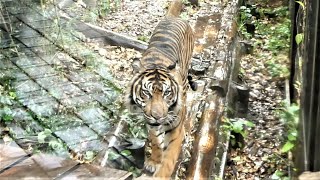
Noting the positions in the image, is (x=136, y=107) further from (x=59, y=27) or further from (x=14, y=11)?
(x=14, y=11)

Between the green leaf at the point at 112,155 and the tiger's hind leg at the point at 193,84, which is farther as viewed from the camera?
the tiger's hind leg at the point at 193,84

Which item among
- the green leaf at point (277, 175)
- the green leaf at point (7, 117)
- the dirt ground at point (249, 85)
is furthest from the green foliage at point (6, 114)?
the green leaf at point (277, 175)

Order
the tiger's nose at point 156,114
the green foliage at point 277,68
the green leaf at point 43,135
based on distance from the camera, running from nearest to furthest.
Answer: the tiger's nose at point 156,114 < the green leaf at point 43,135 < the green foliage at point 277,68

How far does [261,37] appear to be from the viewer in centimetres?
611

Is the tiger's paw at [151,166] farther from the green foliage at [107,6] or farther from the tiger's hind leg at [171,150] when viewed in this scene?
the green foliage at [107,6]

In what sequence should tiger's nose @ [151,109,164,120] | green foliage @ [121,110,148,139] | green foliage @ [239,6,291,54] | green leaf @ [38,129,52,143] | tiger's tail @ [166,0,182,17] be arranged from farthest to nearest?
tiger's tail @ [166,0,182,17], green foliage @ [239,6,291,54], green foliage @ [121,110,148,139], green leaf @ [38,129,52,143], tiger's nose @ [151,109,164,120]

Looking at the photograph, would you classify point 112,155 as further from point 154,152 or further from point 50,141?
point 50,141

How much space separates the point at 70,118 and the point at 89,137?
27 centimetres

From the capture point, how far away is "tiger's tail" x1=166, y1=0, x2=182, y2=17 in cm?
596

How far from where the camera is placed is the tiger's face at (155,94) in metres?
3.38

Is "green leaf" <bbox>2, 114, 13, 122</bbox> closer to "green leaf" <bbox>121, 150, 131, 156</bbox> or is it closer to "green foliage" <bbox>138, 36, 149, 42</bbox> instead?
"green leaf" <bbox>121, 150, 131, 156</bbox>

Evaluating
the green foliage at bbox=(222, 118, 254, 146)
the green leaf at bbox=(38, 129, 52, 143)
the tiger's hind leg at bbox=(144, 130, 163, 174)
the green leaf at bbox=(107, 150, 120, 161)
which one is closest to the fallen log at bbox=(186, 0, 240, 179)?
the green foliage at bbox=(222, 118, 254, 146)

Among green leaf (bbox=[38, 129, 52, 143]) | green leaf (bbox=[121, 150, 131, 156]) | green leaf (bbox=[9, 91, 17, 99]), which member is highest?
green leaf (bbox=[9, 91, 17, 99])

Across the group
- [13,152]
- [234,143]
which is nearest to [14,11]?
[234,143]
